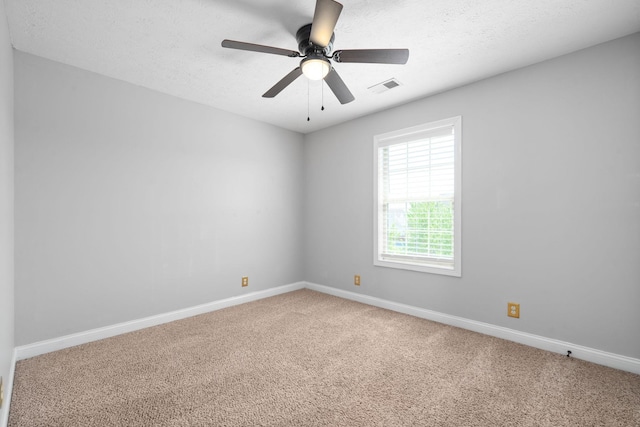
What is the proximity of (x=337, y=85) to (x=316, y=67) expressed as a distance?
0.30 metres

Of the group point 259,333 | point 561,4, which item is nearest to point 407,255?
point 259,333

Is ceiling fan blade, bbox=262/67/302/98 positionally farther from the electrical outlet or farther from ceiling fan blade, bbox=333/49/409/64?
the electrical outlet

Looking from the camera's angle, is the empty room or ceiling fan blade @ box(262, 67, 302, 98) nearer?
the empty room

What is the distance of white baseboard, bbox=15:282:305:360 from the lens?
2.40m

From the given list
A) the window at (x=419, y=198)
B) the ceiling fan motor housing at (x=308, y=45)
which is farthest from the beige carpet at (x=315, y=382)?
the ceiling fan motor housing at (x=308, y=45)

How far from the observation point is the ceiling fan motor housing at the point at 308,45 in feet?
6.46

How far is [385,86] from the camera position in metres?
3.02

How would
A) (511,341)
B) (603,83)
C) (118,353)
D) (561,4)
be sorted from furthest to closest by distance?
(511,341) < (118,353) < (603,83) < (561,4)

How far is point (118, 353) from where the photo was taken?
2.45m

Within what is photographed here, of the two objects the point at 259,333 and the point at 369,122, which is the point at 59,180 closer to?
the point at 259,333

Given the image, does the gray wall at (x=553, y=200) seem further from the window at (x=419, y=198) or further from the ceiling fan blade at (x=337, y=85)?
the ceiling fan blade at (x=337, y=85)

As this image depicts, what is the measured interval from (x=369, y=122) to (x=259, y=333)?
2794 millimetres

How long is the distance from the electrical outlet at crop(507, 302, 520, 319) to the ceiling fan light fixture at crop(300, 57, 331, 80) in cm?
253

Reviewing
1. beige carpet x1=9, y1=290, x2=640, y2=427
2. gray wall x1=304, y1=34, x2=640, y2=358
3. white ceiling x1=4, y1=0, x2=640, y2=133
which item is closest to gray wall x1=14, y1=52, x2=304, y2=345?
white ceiling x1=4, y1=0, x2=640, y2=133
